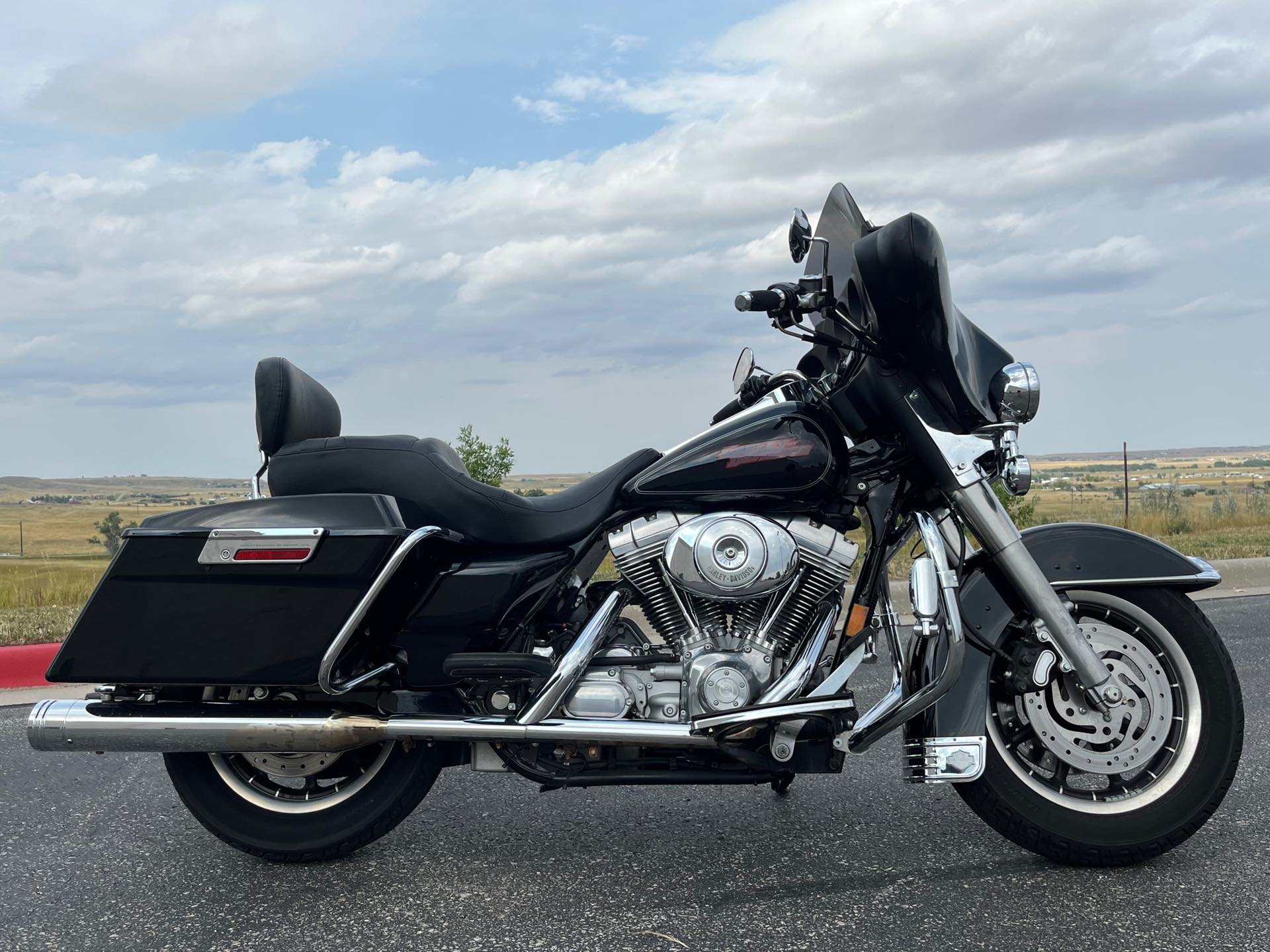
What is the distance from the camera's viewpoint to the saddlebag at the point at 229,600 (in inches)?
117

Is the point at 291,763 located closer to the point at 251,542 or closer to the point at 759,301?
the point at 251,542

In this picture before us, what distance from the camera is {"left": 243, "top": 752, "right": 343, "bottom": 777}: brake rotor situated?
128 inches

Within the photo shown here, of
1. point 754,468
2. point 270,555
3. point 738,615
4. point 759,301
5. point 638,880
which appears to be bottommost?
point 638,880

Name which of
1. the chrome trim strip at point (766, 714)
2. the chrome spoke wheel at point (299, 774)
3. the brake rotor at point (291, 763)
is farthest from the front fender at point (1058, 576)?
the brake rotor at point (291, 763)


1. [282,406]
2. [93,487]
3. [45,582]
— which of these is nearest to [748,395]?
[282,406]

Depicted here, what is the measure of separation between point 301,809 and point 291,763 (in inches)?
5.7

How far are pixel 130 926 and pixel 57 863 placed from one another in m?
0.65

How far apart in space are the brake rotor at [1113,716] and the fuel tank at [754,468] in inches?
35.7

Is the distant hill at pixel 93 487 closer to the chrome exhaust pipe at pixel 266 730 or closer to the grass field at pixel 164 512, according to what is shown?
the grass field at pixel 164 512

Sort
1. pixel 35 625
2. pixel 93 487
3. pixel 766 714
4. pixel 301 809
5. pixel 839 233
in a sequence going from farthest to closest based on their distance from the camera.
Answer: pixel 93 487 < pixel 35 625 < pixel 839 233 < pixel 301 809 < pixel 766 714

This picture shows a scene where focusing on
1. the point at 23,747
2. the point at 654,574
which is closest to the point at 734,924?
the point at 654,574

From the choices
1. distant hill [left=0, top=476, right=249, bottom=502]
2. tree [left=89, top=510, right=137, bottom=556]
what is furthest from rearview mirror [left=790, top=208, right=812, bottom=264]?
distant hill [left=0, top=476, right=249, bottom=502]

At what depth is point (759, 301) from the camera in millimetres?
2955

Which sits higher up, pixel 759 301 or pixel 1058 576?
pixel 759 301
